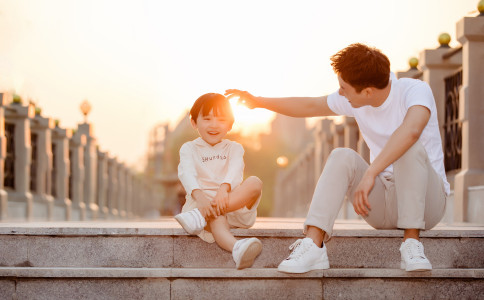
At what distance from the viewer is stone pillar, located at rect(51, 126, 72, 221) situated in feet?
70.6

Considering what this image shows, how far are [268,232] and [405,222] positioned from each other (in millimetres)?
883

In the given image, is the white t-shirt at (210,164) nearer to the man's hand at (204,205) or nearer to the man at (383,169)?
the man's hand at (204,205)

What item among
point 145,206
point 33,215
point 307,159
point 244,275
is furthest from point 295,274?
point 145,206

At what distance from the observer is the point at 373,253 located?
4.83 meters

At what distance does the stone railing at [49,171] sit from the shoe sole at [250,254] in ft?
37.8

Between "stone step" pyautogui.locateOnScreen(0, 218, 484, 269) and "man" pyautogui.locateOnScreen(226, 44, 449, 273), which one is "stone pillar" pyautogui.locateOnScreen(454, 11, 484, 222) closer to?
"stone step" pyautogui.locateOnScreen(0, 218, 484, 269)

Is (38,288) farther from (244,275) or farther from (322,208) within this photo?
(322,208)

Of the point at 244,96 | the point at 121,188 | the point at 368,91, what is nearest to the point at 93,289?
the point at 244,96

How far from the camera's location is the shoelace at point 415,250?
4430mm

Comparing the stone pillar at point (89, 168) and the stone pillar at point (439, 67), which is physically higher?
the stone pillar at point (439, 67)

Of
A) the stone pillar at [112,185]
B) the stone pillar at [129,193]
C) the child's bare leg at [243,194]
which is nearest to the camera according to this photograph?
the child's bare leg at [243,194]

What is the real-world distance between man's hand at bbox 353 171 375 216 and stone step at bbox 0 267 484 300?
0.40m

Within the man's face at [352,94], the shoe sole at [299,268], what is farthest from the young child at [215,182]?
the man's face at [352,94]

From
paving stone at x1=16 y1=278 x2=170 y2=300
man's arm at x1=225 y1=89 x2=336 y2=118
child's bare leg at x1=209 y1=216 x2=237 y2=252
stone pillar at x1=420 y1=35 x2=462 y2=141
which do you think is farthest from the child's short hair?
stone pillar at x1=420 y1=35 x2=462 y2=141
